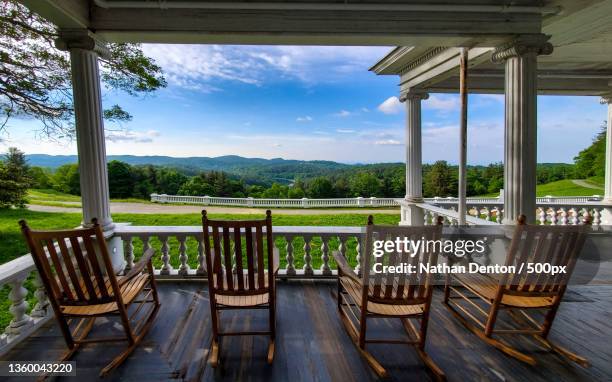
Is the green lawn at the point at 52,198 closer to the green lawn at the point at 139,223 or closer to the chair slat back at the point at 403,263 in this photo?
the green lawn at the point at 139,223

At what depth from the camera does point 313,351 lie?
6.73ft

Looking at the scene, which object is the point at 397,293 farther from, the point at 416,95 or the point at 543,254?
the point at 416,95

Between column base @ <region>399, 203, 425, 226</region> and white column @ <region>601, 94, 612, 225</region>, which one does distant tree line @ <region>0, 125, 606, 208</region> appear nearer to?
white column @ <region>601, 94, 612, 225</region>

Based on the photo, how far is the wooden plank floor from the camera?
183cm

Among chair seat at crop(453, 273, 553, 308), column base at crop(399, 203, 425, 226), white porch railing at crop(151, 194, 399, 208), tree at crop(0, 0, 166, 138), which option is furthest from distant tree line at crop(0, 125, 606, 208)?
chair seat at crop(453, 273, 553, 308)

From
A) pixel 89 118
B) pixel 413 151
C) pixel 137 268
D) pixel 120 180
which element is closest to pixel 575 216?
pixel 413 151

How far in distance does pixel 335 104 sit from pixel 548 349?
1575 cm

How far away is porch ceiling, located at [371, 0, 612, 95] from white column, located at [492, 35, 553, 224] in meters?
0.44

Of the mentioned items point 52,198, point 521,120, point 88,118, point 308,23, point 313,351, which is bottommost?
point 313,351

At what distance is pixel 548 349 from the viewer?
208cm

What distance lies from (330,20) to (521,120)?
7.24 ft

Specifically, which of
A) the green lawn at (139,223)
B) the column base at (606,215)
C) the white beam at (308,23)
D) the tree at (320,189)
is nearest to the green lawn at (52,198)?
the green lawn at (139,223)

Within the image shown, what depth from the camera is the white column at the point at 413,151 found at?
5.38 metres

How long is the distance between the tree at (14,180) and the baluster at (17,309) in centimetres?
436
